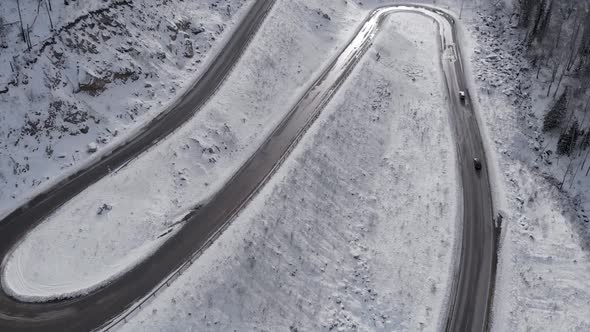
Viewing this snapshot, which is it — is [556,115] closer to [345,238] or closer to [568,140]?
[568,140]

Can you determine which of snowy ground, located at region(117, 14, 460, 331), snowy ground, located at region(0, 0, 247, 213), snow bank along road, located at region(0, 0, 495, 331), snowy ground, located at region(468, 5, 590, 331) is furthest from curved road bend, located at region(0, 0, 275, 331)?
snowy ground, located at region(468, 5, 590, 331)

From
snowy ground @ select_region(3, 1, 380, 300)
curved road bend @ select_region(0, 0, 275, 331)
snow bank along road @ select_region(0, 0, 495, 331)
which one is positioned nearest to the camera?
curved road bend @ select_region(0, 0, 275, 331)

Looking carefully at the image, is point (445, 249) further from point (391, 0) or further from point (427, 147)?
point (391, 0)

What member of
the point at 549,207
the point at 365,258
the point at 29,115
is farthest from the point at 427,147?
the point at 29,115

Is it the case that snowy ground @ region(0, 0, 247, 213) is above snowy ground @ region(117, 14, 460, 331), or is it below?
above

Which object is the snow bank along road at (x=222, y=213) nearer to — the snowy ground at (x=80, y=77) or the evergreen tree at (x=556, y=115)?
the snowy ground at (x=80, y=77)

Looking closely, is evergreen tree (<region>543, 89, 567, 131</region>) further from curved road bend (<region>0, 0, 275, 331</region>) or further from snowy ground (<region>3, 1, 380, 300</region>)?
curved road bend (<region>0, 0, 275, 331</region>)

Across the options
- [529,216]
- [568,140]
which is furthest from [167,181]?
[568,140]
